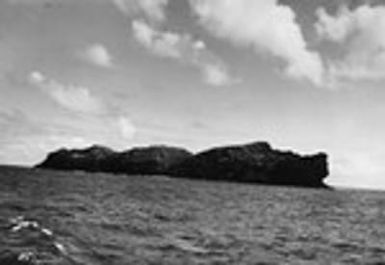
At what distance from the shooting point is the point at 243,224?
146ft

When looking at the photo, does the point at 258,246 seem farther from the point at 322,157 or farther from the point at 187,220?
the point at 322,157

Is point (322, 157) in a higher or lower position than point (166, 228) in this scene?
higher

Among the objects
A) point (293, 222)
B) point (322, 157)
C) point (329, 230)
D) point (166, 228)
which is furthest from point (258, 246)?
point (322, 157)

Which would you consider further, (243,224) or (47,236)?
(243,224)

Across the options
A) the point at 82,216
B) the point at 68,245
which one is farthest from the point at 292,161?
the point at 68,245

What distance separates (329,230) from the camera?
148 ft

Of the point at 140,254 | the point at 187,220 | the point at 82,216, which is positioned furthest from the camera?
the point at 187,220

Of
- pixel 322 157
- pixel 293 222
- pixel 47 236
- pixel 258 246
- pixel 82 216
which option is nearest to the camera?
pixel 47 236

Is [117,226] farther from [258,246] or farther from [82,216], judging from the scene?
[258,246]

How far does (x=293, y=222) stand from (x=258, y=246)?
19.8m

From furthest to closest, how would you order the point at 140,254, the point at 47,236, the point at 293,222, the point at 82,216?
the point at 293,222 → the point at 82,216 → the point at 47,236 → the point at 140,254

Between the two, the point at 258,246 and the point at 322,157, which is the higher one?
the point at 322,157

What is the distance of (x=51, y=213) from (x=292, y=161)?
529 feet

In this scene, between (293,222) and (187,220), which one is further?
(293,222)
